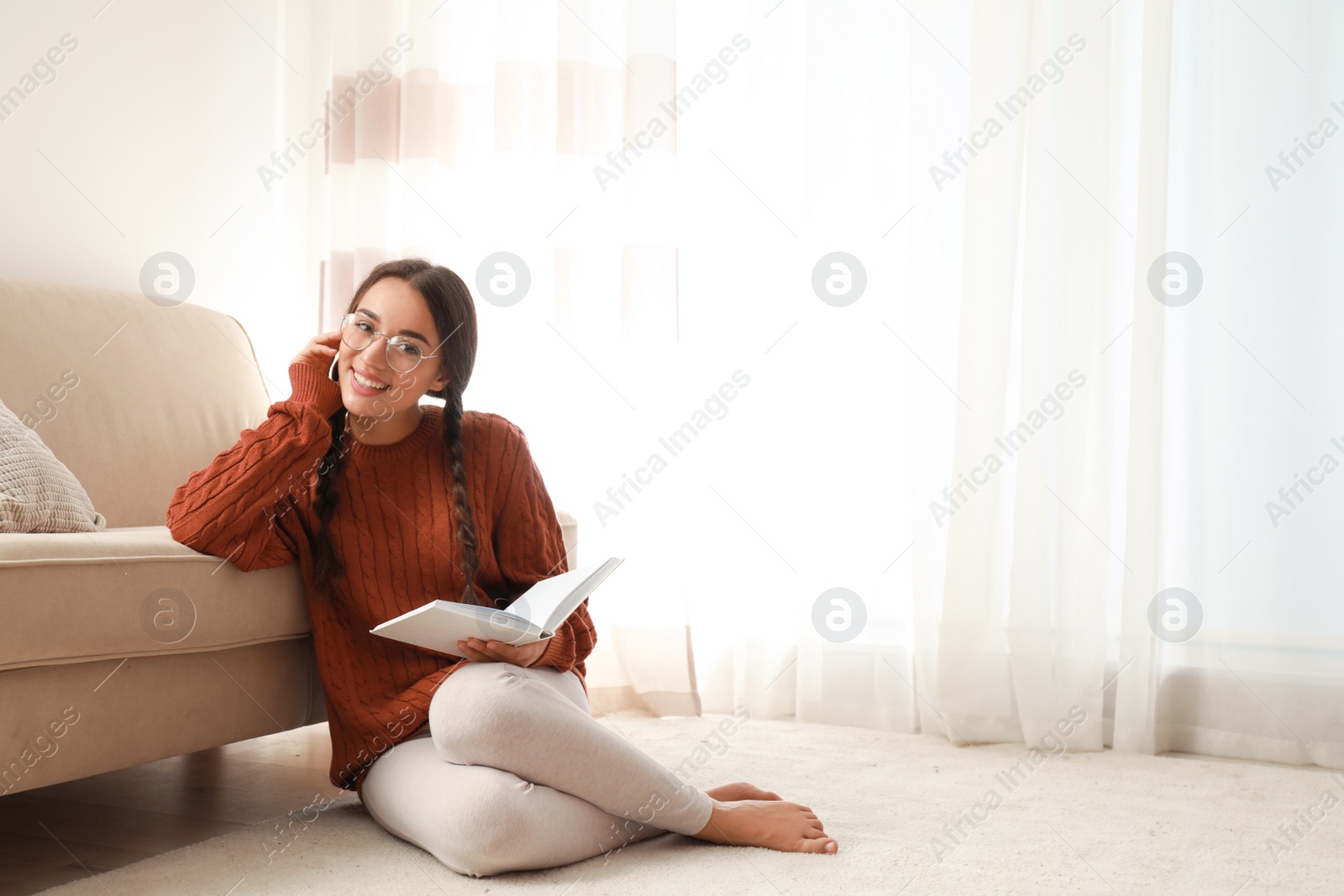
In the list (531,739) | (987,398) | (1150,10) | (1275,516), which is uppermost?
(1150,10)

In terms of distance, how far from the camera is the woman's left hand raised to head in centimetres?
140

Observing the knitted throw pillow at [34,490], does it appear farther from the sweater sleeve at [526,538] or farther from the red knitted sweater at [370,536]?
the sweater sleeve at [526,538]

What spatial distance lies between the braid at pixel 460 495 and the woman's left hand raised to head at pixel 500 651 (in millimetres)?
129

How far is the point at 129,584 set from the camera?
1.32 meters

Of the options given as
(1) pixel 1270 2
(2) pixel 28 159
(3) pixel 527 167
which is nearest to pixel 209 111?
(2) pixel 28 159

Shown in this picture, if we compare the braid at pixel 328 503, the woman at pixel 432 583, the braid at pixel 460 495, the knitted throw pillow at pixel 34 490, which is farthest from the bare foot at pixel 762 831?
the knitted throw pillow at pixel 34 490

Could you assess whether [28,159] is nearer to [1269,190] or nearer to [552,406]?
[552,406]

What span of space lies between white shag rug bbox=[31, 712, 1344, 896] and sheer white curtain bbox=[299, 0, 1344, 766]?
24 centimetres

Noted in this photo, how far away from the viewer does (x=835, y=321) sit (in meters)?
2.40

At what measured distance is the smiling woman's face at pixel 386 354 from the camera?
1.51 m

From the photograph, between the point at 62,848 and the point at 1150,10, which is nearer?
the point at 62,848

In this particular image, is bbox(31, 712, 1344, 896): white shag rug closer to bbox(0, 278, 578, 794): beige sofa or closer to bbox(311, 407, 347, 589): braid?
bbox(0, 278, 578, 794): beige sofa

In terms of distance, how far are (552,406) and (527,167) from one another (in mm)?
624

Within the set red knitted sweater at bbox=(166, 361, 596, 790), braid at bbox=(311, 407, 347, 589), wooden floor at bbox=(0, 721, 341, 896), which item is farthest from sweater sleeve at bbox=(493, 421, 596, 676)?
wooden floor at bbox=(0, 721, 341, 896)
